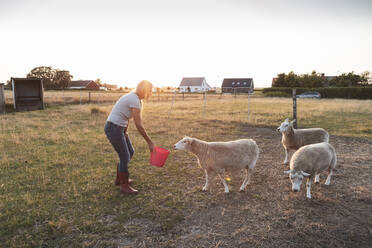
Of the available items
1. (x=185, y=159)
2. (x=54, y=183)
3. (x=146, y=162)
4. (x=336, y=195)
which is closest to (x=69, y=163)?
(x=54, y=183)

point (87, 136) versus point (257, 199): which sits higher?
point (87, 136)

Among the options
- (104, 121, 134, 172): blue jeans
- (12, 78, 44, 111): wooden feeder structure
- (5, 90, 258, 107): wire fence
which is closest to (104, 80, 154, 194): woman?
(104, 121, 134, 172): blue jeans

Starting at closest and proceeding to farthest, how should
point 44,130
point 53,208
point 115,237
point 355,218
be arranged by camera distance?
point 115,237
point 355,218
point 53,208
point 44,130

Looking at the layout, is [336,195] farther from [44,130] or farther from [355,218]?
[44,130]

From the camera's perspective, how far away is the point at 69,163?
700cm

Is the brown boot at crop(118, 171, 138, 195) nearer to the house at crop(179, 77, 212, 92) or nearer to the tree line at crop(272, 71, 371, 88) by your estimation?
the tree line at crop(272, 71, 371, 88)

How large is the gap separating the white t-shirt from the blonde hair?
124 millimetres

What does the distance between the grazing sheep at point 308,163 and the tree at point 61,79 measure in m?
83.2

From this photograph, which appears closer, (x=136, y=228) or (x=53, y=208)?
(x=136, y=228)

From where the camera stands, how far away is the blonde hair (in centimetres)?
440

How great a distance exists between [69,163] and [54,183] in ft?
4.73

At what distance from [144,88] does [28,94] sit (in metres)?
22.0

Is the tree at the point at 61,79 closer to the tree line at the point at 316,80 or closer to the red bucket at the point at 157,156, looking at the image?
the tree line at the point at 316,80

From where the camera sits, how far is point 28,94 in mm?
21328
